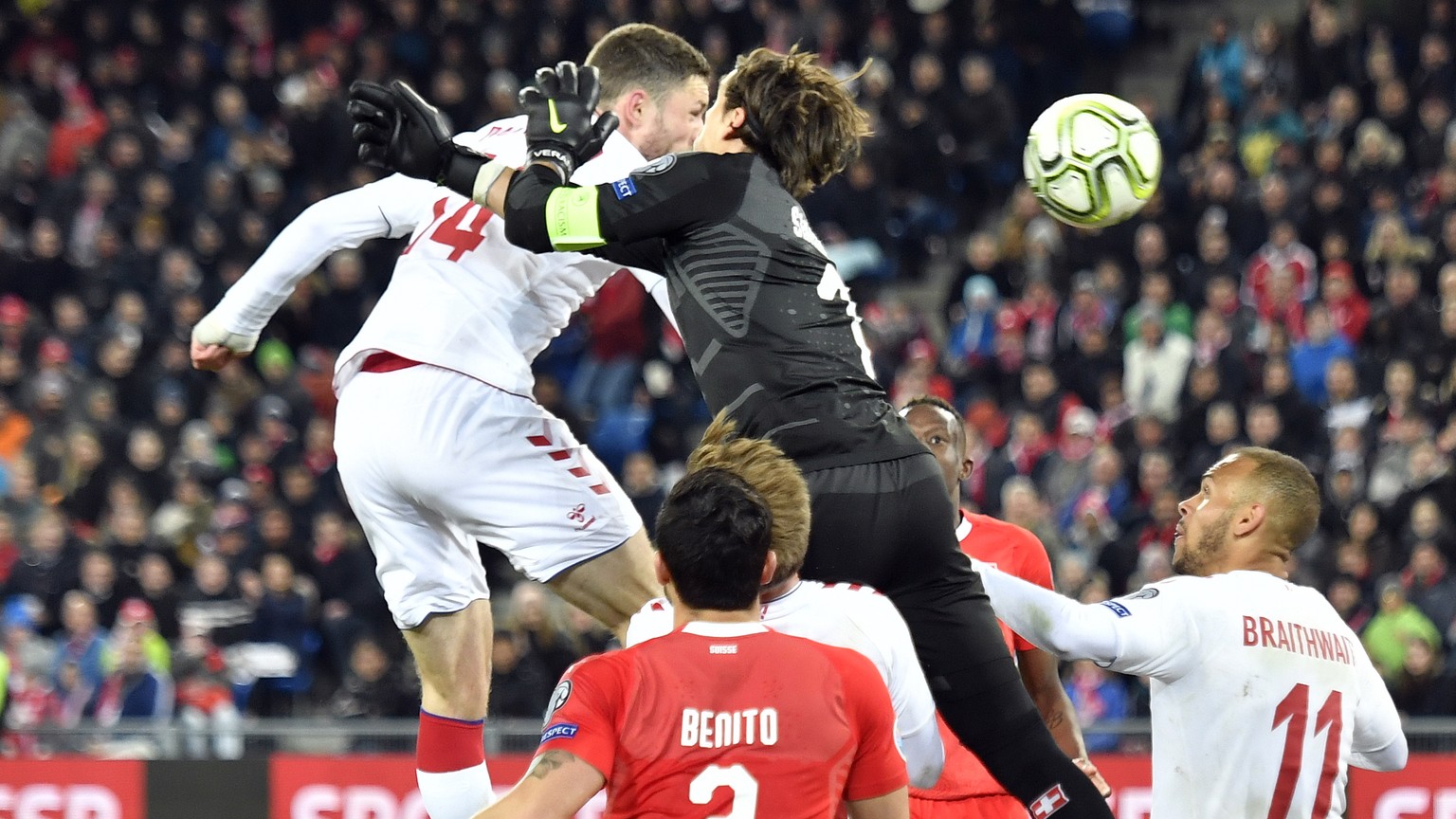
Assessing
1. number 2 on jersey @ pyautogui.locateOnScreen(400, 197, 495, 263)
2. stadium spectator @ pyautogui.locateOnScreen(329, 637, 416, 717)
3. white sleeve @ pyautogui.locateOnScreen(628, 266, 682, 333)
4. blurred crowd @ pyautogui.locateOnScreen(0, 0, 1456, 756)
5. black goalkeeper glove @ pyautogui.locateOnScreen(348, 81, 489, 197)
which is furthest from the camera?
stadium spectator @ pyautogui.locateOnScreen(329, 637, 416, 717)

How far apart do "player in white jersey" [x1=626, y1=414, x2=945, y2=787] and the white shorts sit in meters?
1.49

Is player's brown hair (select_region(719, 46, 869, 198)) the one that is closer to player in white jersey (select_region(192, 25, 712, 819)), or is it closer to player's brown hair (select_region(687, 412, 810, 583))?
player in white jersey (select_region(192, 25, 712, 819))

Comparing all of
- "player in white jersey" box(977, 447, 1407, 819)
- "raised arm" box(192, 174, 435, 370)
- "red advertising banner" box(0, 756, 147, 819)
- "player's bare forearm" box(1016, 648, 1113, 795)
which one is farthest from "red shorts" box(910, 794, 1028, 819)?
"red advertising banner" box(0, 756, 147, 819)

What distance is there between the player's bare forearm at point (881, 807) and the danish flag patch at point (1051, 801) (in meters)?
0.90

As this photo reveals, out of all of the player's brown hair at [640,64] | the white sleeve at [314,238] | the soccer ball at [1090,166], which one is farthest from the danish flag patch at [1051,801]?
the white sleeve at [314,238]

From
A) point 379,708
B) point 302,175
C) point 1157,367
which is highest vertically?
point 302,175

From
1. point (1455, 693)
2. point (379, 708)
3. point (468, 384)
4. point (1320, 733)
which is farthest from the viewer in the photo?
point (379, 708)

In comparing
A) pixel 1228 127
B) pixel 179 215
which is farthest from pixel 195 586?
pixel 1228 127

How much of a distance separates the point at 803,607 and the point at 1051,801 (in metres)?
1.00

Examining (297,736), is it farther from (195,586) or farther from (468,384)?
(468,384)

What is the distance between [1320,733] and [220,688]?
951 cm

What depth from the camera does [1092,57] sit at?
57.0ft

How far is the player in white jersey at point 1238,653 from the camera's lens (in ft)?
16.8

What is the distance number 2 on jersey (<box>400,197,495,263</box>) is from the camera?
6307mm
